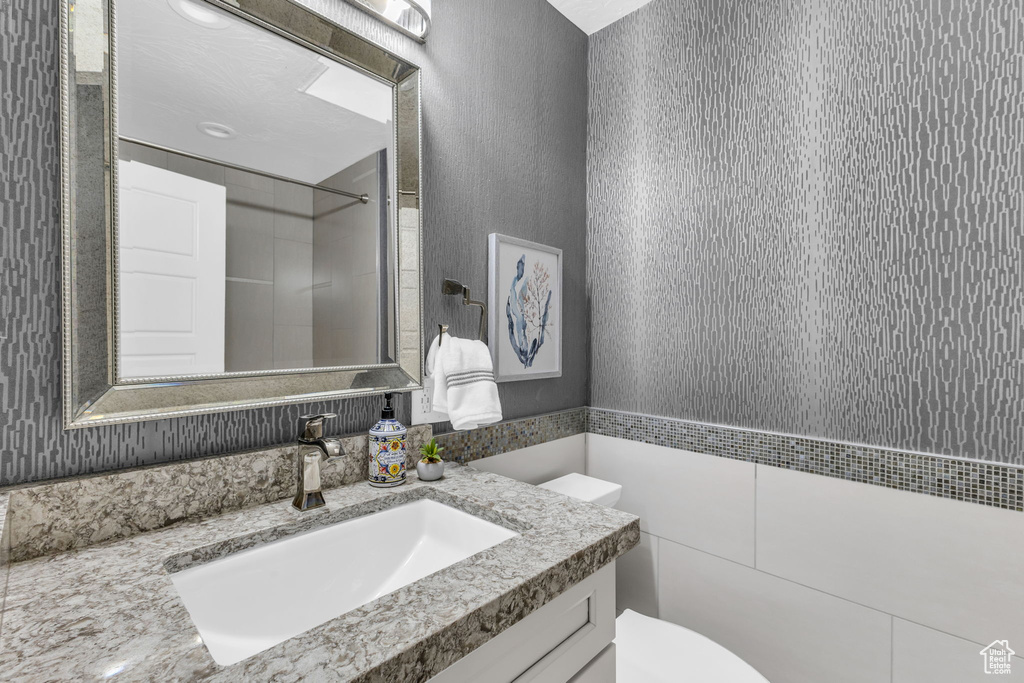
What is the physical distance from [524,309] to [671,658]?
102 cm

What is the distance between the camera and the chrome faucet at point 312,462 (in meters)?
0.85

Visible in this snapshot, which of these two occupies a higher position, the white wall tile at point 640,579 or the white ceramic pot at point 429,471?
the white ceramic pot at point 429,471

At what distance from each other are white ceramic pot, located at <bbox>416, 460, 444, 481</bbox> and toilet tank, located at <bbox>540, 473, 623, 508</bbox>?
527mm

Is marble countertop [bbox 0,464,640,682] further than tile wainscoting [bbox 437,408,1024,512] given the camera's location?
No

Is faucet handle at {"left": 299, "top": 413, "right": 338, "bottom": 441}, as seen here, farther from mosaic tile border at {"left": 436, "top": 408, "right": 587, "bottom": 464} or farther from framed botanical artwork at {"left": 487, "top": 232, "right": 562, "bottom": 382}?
framed botanical artwork at {"left": 487, "top": 232, "right": 562, "bottom": 382}

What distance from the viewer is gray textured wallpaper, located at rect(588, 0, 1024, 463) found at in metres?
1.03

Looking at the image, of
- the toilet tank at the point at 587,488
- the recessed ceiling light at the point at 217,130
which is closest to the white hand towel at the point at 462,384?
the toilet tank at the point at 587,488

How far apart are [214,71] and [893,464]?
171 cm

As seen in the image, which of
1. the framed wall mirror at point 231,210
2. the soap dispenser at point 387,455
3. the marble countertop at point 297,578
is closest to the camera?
the marble countertop at point 297,578

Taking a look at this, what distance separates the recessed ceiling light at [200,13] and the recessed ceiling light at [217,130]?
18cm

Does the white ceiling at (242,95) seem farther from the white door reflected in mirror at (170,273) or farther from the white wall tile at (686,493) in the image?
the white wall tile at (686,493)

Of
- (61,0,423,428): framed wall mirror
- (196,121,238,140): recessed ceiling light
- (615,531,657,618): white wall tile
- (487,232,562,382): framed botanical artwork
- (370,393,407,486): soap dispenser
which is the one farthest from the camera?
(615,531,657,618): white wall tile

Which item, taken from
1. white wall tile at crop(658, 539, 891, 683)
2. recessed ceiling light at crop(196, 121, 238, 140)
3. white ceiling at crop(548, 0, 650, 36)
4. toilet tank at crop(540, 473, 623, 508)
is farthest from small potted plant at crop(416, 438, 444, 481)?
white ceiling at crop(548, 0, 650, 36)

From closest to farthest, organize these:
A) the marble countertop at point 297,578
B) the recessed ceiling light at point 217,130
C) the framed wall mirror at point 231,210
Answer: the marble countertop at point 297,578
the framed wall mirror at point 231,210
the recessed ceiling light at point 217,130
